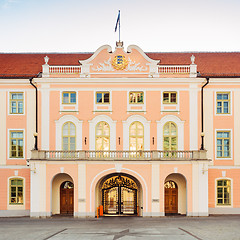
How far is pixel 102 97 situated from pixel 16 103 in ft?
22.8

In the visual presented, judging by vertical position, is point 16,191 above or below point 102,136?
below

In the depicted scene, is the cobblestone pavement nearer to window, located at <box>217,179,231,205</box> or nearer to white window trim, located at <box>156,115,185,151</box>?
window, located at <box>217,179,231,205</box>

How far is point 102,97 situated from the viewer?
34031 mm

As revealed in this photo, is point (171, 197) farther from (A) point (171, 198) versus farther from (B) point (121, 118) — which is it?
(B) point (121, 118)

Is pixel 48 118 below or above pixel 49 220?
above

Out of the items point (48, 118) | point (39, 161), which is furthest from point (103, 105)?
point (39, 161)

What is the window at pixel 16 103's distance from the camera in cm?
3462

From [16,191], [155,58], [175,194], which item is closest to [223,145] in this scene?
[175,194]

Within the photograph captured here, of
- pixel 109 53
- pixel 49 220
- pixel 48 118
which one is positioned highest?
pixel 109 53

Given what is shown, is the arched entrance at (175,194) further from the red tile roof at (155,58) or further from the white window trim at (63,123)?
the red tile roof at (155,58)

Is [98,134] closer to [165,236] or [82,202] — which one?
[82,202]

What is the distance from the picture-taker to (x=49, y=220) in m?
30.3

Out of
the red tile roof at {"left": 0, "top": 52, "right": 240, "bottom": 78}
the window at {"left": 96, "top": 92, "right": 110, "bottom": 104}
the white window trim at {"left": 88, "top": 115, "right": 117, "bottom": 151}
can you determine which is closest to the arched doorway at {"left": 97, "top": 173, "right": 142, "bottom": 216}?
the white window trim at {"left": 88, "top": 115, "right": 117, "bottom": 151}

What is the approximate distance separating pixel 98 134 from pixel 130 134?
97.8 inches
